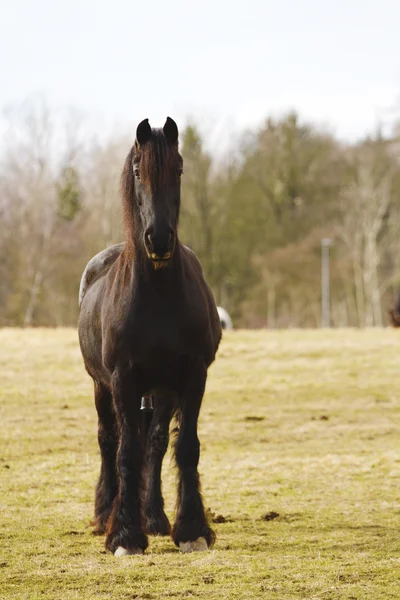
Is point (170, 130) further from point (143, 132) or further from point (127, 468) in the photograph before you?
point (127, 468)

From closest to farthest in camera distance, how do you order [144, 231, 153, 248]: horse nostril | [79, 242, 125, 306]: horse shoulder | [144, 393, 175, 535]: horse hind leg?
[144, 231, 153, 248]: horse nostril, [144, 393, 175, 535]: horse hind leg, [79, 242, 125, 306]: horse shoulder

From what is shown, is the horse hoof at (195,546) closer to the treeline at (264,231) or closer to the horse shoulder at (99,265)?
the horse shoulder at (99,265)

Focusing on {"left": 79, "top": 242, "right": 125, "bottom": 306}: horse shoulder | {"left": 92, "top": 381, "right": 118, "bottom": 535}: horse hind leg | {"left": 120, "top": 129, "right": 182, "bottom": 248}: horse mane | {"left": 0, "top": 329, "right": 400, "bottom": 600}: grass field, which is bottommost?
{"left": 0, "top": 329, "right": 400, "bottom": 600}: grass field

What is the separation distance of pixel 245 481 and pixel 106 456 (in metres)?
2.47

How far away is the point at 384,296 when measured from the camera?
53.4 m

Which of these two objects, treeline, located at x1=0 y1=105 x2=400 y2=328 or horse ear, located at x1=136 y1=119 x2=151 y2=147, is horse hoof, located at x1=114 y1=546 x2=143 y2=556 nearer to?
horse ear, located at x1=136 y1=119 x2=151 y2=147

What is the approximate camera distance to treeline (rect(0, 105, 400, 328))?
169 ft

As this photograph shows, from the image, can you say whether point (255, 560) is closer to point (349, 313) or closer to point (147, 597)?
point (147, 597)

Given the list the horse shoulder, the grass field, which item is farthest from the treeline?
the horse shoulder

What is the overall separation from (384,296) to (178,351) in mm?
47760

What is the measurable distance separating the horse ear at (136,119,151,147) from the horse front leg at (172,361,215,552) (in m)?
1.59

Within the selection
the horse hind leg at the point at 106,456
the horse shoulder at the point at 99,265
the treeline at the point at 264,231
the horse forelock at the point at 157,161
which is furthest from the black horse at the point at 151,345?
the treeline at the point at 264,231

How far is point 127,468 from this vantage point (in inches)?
273

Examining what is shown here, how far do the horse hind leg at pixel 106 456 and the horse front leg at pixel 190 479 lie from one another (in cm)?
109
